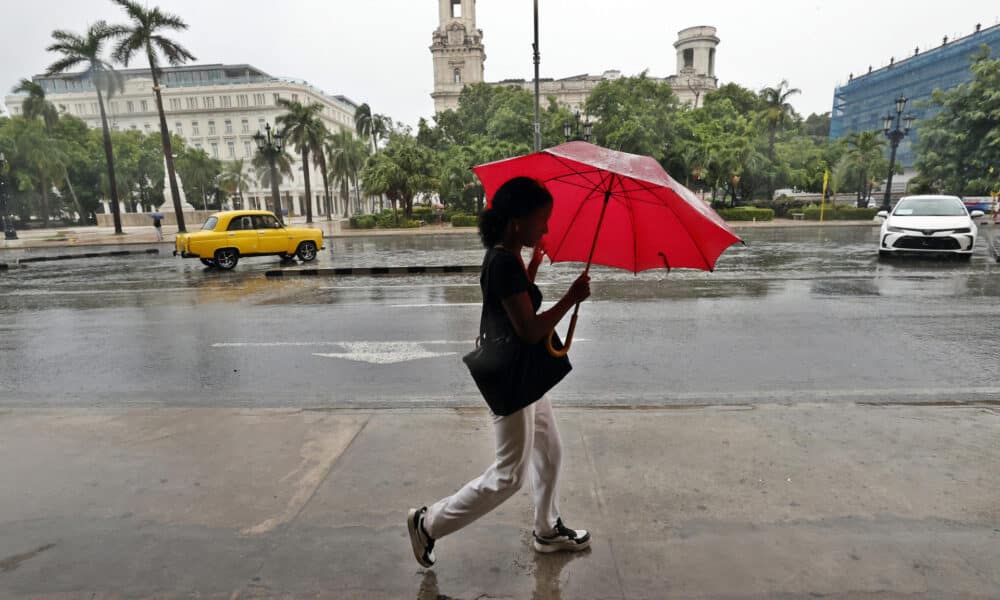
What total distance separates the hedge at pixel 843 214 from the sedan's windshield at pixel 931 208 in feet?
68.8

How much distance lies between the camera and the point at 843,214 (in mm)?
33375

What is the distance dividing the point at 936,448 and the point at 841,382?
5.37 feet

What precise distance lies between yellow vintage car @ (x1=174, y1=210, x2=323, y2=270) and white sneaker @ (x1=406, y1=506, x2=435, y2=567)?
49.0ft

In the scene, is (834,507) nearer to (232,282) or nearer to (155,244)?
(232,282)

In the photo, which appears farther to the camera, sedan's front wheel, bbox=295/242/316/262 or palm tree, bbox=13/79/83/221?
palm tree, bbox=13/79/83/221

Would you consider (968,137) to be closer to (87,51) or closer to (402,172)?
(402,172)

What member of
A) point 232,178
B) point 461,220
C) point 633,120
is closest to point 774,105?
point 633,120

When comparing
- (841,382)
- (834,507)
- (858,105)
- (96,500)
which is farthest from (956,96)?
(858,105)

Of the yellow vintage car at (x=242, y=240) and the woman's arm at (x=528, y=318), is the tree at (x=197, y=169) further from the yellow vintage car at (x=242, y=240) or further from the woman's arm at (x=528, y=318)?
the woman's arm at (x=528, y=318)

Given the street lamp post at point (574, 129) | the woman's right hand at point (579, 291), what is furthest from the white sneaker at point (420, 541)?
the street lamp post at point (574, 129)

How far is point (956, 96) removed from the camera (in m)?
33.7

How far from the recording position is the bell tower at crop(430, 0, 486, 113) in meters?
88.4

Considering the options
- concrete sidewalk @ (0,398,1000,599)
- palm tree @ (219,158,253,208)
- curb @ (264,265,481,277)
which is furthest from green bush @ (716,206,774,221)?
palm tree @ (219,158,253,208)

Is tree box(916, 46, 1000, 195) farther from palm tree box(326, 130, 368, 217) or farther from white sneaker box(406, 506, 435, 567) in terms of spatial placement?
palm tree box(326, 130, 368, 217)
